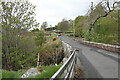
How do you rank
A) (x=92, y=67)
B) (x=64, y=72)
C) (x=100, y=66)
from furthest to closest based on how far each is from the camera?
(x=100, y=66) → (x=92, y=67) → (x=64, y=72)

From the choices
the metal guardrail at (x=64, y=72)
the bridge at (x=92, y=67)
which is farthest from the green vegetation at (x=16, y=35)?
the metal guardrail at (x=64, y=72)

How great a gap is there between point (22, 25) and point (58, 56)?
975cm

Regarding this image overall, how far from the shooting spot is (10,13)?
1076 cm

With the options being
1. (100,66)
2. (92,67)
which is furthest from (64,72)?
(100,66)

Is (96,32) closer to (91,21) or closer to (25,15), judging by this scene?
(91,21)

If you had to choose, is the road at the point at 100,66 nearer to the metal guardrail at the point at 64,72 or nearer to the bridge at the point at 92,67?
the bridge at the point at 92,67

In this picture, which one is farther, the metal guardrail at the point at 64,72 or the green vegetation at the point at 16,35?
the green vegetation at the point at 16,35

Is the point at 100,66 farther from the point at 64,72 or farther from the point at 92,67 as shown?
the point at 64,72

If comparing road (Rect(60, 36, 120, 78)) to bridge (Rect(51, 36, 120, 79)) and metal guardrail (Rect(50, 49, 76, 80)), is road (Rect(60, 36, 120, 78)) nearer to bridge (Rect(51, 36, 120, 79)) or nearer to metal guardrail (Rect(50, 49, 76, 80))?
bridge (Rect(51, 36, 120, 79))

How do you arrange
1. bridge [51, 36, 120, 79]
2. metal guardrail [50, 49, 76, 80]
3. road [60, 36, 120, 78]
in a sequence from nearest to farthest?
1. metal guardrail [50, 49, 76, 80]
2. bridge [51, 36, 120, 79]
3. road [60, 36, 120, 78]

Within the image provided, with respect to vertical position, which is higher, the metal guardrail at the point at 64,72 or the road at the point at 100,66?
the metal guardrail at the point at 64,72

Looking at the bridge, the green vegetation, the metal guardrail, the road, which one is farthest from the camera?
the green vegetation

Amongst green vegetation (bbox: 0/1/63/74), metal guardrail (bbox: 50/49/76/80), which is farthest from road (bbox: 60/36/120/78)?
green vegetation (bbox: 0/1/63/74)

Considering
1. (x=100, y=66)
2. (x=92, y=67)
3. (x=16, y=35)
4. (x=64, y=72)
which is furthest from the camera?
(x=16, y=35)
